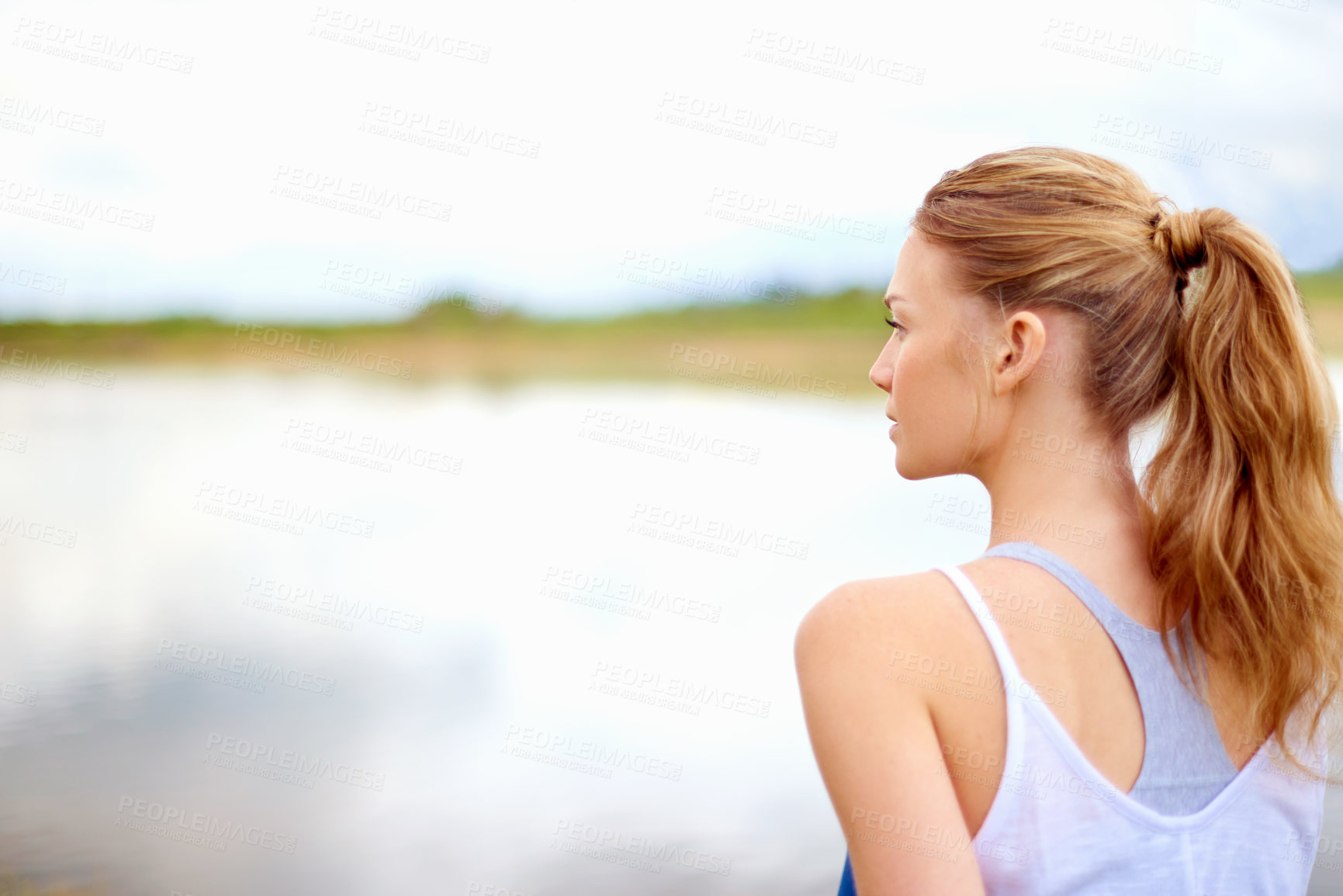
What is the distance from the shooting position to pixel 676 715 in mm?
3844

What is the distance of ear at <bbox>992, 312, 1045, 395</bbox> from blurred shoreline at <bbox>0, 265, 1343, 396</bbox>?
13.1m

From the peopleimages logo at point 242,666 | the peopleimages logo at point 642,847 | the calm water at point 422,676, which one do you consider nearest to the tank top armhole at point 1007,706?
the calm water at point 422,676

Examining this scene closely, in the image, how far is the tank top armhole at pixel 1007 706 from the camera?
67 cm

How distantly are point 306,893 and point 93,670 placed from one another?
198 cm

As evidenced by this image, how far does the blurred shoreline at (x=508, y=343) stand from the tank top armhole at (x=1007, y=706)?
13312 millimetres

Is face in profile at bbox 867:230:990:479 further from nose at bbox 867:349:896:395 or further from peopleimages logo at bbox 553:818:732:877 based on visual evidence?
peopleimages logo at bbox 553:818:732:877

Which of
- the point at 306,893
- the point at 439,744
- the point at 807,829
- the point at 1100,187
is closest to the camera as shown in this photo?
the point at 1100,187

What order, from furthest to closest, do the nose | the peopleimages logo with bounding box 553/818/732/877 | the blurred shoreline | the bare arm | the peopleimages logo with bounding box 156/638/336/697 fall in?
the blurred shoreline < the peopleimages logo with bounding box 156/638/336/697 < the peopleimages logo with bounding box 553/818/732/877 < the nose < the bare arm

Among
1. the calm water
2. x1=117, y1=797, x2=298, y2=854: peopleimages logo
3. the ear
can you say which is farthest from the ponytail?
x1=117, y1=797, x2=298, y2=854: peopleimages logo

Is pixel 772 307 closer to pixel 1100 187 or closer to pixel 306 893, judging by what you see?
pixel 306 893

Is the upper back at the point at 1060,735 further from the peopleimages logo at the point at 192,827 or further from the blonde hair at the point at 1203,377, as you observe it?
the peopleimages logo at the point at 192,827

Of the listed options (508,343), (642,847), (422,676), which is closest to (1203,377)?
(642,847)

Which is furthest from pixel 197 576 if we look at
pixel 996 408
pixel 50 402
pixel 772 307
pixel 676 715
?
pixel 772 307

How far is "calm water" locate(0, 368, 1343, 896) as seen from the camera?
8.79ft
